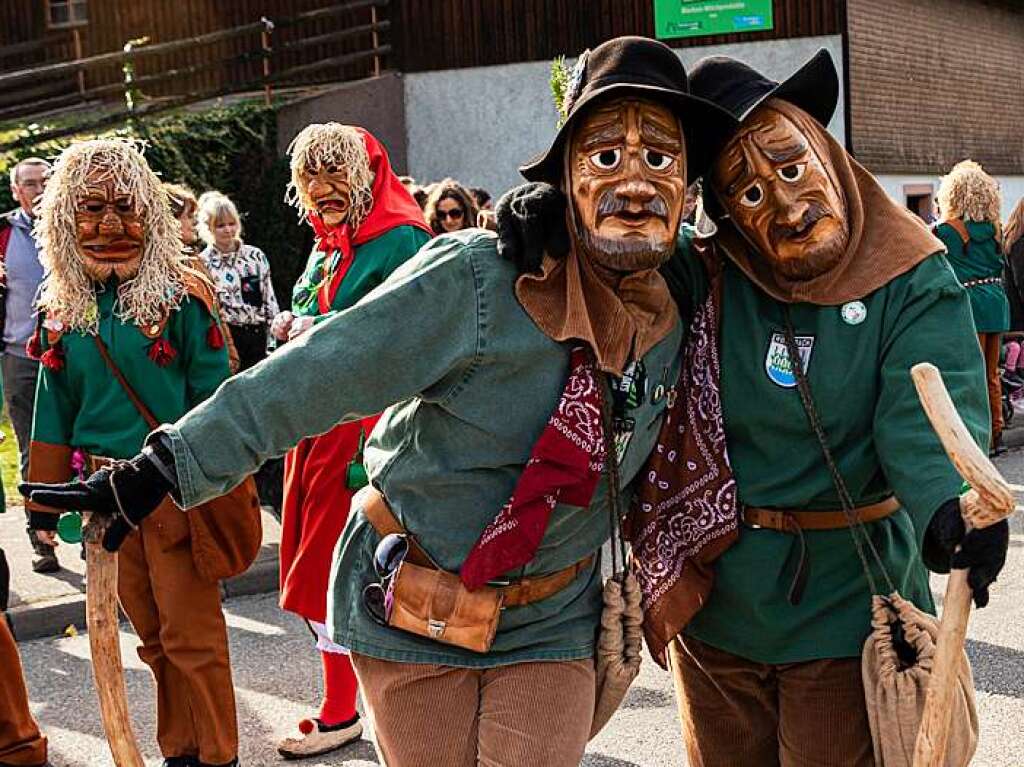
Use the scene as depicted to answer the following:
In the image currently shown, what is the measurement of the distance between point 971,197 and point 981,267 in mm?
467

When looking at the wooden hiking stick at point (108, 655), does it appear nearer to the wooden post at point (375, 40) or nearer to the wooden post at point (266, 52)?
the wooden post at point (266, 52)

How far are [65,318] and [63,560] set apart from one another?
3.56 meters

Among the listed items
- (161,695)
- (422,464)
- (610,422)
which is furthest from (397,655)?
(161,695)

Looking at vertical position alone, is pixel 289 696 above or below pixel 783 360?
below

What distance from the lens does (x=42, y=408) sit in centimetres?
429

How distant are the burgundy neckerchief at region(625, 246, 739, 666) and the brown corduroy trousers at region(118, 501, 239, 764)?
5.78 feet

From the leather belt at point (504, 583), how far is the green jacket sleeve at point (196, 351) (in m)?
1.66

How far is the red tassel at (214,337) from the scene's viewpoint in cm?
435

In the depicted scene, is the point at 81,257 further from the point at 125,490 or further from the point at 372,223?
the point at 125,490

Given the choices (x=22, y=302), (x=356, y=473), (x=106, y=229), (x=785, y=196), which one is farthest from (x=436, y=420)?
(x=22, y=302)

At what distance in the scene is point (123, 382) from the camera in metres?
4.23

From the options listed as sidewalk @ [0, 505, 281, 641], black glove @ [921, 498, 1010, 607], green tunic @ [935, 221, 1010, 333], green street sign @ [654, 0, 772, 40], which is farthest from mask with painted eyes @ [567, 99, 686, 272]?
green street sign @ [654, 0, 772, 40]

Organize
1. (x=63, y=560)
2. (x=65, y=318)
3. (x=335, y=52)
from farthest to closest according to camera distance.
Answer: (x=335, y=52)
(x=63, y=560)
(x=65, y=318)

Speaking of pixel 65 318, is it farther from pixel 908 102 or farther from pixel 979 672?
pixel 908 102
